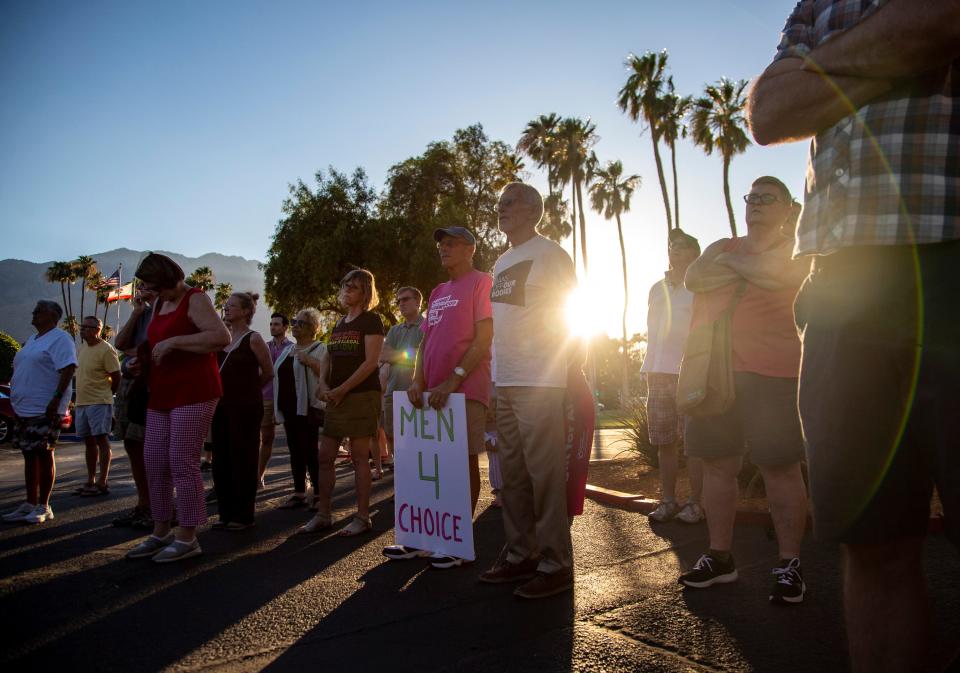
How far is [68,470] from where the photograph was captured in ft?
36.2

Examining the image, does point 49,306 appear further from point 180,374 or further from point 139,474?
point 180,374

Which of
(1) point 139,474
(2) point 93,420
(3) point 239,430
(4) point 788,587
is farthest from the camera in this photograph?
(2) point 93,420

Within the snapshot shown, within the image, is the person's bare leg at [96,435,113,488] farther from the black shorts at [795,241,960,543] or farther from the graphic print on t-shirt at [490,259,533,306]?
the black shorts at [795,241,960,543]

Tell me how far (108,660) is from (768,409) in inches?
126

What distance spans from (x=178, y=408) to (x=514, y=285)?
251cm

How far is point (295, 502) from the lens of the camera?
7223 millimetres

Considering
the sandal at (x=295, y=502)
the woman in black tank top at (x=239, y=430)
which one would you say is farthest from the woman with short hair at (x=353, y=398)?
the sandal at (x=295, y=502)

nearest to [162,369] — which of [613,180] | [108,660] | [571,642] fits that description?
[108,660]

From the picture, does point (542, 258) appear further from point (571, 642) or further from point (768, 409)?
point (571, 642)

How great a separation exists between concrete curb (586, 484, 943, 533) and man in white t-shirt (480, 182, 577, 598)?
6.14 ft

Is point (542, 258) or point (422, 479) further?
point (422, 479)

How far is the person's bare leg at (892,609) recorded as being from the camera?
56.4 inches

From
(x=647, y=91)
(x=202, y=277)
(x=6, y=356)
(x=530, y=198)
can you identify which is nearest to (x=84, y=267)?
(x=202, y=277)

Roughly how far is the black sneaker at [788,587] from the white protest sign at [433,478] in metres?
1.71
